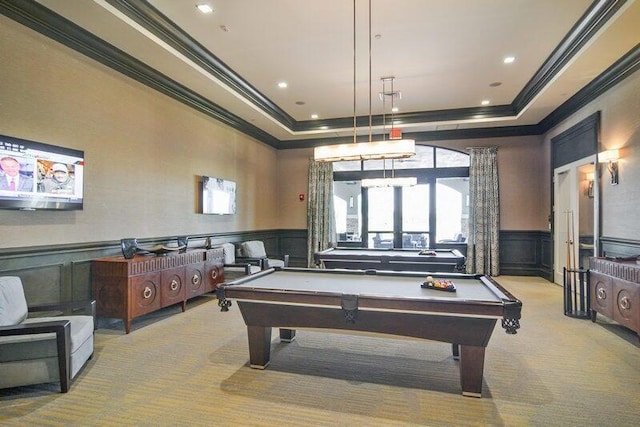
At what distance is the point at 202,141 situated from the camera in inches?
227

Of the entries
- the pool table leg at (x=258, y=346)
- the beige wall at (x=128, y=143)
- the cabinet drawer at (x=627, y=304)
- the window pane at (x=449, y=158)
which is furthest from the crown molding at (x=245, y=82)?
the pool table leg at (x=258, y=346)

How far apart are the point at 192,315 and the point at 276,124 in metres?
4.12

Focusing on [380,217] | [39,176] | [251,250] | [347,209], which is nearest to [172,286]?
[39,176]

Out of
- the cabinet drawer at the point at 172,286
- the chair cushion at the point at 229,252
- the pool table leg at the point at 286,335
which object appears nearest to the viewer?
the pool table leg at the point at 286,335

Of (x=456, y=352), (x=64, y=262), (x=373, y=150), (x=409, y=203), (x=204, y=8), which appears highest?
(x=204, y=8)

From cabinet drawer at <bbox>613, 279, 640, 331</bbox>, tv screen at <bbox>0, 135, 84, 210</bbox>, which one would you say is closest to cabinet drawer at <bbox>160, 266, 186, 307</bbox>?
tv screen at <bbox>0, 135, 84, 210</bbox>

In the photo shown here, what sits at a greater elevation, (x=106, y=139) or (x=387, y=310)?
(x=106, y=139)

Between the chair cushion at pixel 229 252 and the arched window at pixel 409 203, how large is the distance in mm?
3139

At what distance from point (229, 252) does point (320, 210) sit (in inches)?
115

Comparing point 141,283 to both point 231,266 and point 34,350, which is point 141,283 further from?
point 231,266

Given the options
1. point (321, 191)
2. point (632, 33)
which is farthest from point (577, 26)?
point (321, 191)

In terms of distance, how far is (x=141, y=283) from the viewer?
3.91 metres

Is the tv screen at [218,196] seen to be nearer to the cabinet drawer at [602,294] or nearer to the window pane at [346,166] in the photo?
the window pane at [346,166]

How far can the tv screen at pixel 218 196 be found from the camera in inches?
223
